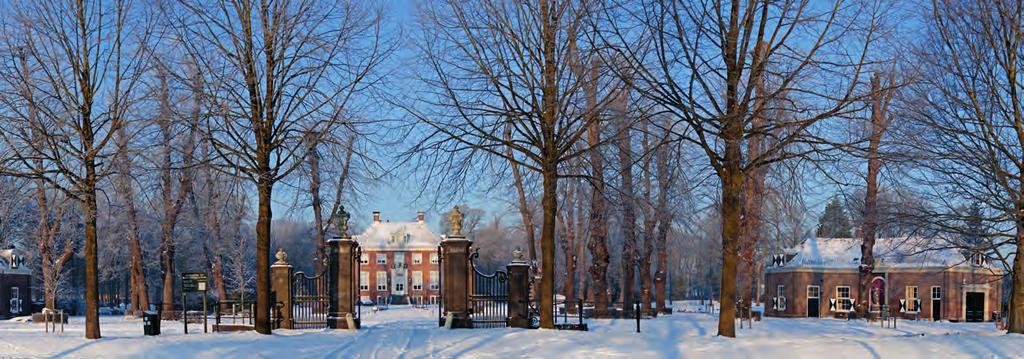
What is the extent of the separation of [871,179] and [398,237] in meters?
57.1

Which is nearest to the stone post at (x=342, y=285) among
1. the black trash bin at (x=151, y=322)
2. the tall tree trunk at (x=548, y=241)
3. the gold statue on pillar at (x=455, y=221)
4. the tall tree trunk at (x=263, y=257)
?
the gold statue on pillar at (x=455, y=221)

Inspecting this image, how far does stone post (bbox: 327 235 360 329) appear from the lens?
77.8ft

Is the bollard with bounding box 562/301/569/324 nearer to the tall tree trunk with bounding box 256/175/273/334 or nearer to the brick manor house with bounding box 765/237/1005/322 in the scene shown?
the tall tree trunk with bounding box 256/175/273/334

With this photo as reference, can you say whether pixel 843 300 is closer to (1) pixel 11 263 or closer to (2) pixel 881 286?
(2) pixel 881 286

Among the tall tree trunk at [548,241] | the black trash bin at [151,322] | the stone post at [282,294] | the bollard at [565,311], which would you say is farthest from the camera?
the stone post at [282,294]

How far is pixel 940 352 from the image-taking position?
45.8 feet

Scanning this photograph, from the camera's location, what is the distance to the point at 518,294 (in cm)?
2244

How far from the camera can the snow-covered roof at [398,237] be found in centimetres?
8200

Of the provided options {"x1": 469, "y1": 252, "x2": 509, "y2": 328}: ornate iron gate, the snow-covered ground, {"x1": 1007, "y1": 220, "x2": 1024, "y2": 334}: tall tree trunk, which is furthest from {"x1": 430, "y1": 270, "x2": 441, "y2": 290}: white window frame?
{"x1": 1007, "y1": 220, "x2": 1024, "y2": 334}: tall tree trunk

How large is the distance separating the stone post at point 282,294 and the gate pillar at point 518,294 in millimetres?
5757

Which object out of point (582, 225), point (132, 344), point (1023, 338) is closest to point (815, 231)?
point (582, 225)

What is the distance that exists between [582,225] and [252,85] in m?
21.9

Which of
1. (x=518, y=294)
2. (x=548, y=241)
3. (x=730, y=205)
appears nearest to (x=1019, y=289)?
(x=730, y=205)

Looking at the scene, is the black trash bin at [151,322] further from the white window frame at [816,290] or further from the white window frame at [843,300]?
the white window frame at [843,300]
